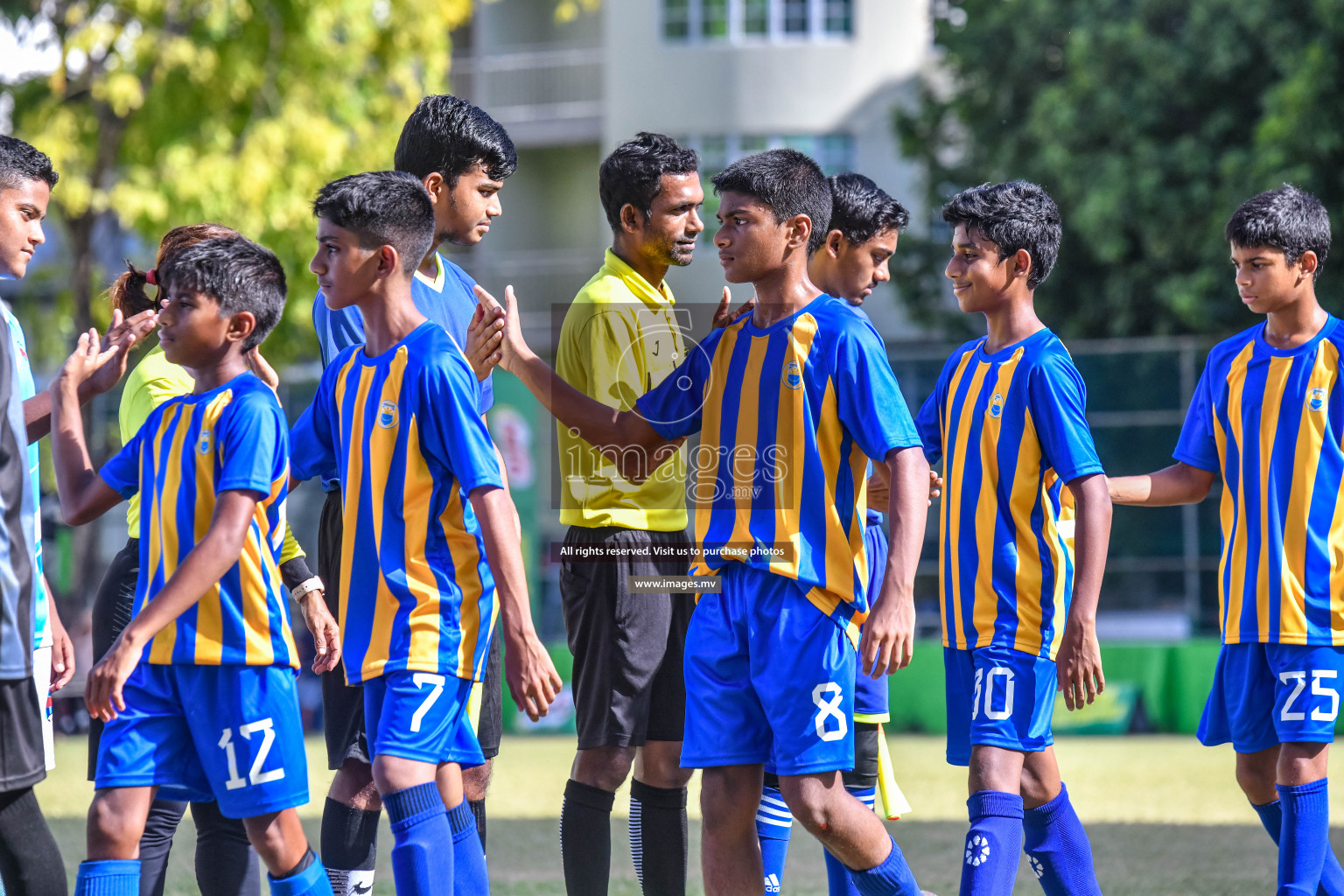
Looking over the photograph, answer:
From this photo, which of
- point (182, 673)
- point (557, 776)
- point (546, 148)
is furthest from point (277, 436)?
point (546, 148)

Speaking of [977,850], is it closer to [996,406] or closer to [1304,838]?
[1304,838]

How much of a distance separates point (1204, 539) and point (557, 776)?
22.0 ft

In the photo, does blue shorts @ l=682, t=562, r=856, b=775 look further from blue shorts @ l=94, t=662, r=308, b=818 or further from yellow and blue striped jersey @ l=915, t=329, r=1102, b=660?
blue shorts @ l=94, t=662, r=308, b=818

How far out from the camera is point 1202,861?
6.46 meters

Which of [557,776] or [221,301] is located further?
[557,776]

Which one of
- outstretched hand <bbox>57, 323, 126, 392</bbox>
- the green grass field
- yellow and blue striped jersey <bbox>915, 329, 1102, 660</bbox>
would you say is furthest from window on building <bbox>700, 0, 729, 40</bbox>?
outstretched hand <bbox>57, 323, 126, 392</bbox>

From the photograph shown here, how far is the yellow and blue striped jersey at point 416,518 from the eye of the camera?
3.66m

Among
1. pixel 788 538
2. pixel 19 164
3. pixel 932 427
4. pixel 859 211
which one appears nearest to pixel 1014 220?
pixel 932 427

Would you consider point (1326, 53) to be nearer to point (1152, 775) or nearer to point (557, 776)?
point (1152, 775)

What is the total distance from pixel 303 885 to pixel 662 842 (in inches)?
49.0

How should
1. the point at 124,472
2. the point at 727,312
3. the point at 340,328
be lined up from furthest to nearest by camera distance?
the point at 340,328
the point at 727,312
the point at 124,472

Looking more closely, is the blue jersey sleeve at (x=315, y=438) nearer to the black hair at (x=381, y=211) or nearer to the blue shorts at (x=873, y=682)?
the black hair at (x=381, y=211)

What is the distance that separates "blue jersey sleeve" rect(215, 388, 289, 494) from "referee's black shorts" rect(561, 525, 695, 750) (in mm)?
1159

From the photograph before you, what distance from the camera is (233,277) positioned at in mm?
3801
